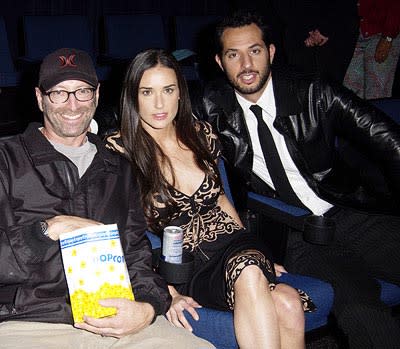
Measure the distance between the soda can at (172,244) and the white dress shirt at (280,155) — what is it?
2.47 ft

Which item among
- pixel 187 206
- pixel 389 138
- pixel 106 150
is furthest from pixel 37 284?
pixel 389 138

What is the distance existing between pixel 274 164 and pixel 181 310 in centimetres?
84

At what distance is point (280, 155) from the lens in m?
2.59

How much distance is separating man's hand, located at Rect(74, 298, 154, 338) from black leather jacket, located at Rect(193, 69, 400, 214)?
101 cm

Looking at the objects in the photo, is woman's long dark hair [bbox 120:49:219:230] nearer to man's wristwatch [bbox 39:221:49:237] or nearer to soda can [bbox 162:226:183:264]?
soda can [bbox 162:226:183:264]

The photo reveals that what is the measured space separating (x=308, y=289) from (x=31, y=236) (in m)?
1.09

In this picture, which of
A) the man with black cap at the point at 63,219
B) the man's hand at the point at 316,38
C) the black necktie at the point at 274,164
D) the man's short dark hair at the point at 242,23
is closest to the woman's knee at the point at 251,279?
the man with black cap at the point at 63,219

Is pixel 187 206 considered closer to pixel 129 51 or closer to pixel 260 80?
pixel 260 80

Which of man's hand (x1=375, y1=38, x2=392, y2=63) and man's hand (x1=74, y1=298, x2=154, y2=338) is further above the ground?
man's hand (x1=375, y1=38, x2=392, y2=63)

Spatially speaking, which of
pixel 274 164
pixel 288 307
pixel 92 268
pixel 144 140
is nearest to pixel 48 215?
pixel 92 268

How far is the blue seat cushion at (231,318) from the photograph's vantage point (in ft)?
6.55

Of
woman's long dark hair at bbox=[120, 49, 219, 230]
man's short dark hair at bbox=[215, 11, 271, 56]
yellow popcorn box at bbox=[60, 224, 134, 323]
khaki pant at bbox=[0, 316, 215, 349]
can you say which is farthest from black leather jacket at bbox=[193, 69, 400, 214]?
yellow popcorn box at bbox=[60, 224, 134, 323]

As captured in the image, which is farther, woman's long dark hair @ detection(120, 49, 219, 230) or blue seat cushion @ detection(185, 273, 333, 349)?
woman's long dark hair @ detection(120, 49, 219, 230)

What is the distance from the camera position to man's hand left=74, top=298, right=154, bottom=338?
166cm
